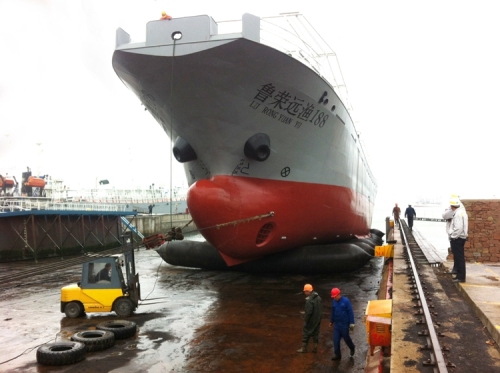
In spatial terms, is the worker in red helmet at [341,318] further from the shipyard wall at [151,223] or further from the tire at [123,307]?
the shipyard wall at [151,223]

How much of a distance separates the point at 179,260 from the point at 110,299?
6243mm

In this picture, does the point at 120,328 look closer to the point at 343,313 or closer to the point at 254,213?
the point at 343,313

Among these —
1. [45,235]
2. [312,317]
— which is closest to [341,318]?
[312,317]

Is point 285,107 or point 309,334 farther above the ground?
point 285,107

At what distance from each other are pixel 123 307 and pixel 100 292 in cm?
63

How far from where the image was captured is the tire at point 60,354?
250 inches

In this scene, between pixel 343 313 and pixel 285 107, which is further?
pixel 285 107

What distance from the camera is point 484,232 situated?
9.29 m

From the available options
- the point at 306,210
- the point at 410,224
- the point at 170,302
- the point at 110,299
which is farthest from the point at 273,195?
the point at 410,224

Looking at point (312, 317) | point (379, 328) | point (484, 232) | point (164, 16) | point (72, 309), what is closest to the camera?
point (379, 328)

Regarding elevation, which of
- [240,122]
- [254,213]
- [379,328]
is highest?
[240,122]

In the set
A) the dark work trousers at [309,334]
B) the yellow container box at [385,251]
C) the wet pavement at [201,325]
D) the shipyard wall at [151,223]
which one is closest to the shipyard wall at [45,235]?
the shipyard wall at [151,223]

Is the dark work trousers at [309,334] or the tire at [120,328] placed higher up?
the dark work trousers at [309,334]

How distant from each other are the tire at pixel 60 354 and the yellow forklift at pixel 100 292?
2528 millimetres
